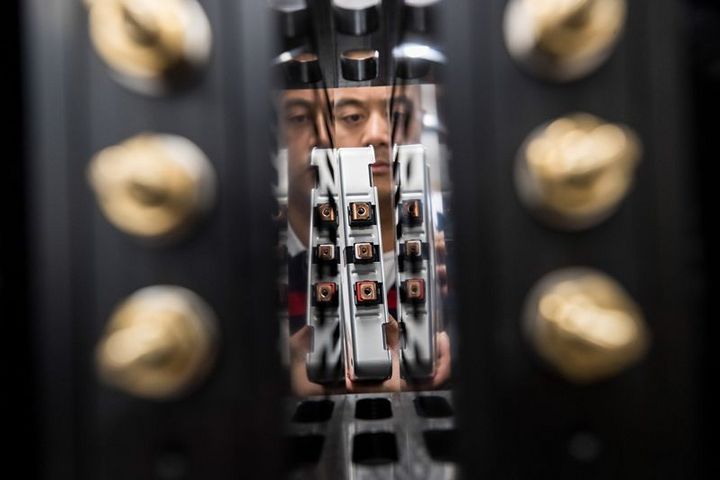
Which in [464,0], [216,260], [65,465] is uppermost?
[464,0]

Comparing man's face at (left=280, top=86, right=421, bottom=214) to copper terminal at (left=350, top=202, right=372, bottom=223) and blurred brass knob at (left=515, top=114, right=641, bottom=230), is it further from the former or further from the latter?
blurred brass knob at (left=515, top=114, right=641, bottom=230)

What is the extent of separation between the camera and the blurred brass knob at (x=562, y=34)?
265 millimetres

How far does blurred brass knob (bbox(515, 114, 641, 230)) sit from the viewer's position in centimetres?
26

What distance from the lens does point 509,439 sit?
28 cm

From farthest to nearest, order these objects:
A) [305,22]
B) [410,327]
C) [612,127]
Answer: [410,327]
[305,22]
[612,127]

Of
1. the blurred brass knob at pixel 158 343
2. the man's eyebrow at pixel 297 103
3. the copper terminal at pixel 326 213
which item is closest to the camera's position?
the blurred brass knob at pixel 158 343

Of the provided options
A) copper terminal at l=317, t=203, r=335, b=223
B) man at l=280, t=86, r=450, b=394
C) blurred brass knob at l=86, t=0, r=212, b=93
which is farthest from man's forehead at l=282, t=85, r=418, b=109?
blurred brass knob at l=86, t=0, r=212, b=93

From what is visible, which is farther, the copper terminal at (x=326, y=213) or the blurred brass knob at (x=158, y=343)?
the copper terminal at (x=326, y=213)

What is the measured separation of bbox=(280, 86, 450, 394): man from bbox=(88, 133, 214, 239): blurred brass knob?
0.54 ft

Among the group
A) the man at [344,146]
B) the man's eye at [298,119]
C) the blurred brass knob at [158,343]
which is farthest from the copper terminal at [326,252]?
the blurred brass knob at [158,343]

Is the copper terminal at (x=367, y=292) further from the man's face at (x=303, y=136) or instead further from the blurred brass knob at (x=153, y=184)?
the blurred brass knob at (x=153, y=184)

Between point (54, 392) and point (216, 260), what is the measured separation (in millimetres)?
109

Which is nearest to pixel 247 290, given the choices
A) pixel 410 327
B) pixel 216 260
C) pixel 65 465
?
pixel 216 260

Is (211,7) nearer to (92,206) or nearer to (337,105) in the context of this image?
(92,206)
